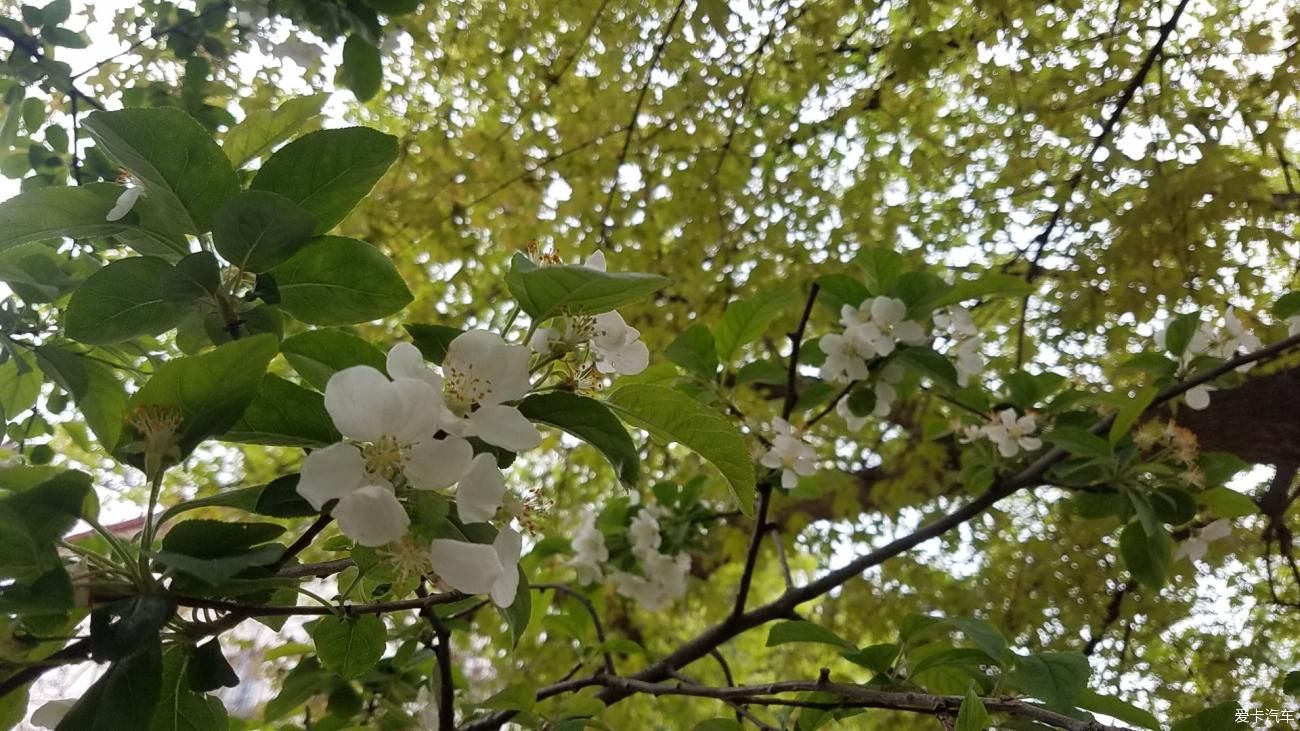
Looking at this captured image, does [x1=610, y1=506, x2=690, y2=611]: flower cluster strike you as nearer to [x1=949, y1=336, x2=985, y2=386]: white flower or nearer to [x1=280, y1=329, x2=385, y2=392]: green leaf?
[x1=949, y1=336, x2=985, y2=386]: white flower

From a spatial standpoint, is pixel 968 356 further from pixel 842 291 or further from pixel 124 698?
pixel 124 698

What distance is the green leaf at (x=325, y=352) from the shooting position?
1.48 ft

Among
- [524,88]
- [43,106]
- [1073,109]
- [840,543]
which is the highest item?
[524,88]

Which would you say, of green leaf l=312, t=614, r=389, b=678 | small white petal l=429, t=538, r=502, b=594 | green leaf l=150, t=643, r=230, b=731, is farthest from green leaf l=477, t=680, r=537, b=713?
small white petal l=429, t=538, r=502, b=594

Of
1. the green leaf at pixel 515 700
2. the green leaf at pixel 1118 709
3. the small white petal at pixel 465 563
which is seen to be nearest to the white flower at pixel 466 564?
the small white petal at pixel 465 563

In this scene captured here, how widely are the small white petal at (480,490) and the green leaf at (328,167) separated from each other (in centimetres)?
18

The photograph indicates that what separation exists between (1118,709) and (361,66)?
1.06 meters

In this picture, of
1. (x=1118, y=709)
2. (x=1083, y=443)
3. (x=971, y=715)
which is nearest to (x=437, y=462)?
(x=971, y=715)

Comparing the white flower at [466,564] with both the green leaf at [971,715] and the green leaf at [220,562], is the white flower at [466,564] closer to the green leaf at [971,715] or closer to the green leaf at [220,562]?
the green leaf at [220,562]

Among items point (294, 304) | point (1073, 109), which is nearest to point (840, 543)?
point (1073, 109)

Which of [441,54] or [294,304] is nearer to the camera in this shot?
[294,304]

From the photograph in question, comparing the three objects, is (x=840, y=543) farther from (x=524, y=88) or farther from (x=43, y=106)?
(x=43, y=106)

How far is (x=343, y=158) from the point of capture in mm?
474

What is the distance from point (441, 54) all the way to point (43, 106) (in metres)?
0.91
